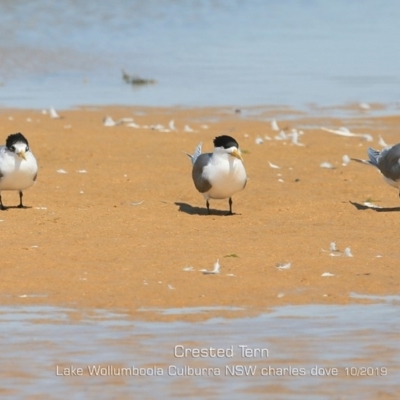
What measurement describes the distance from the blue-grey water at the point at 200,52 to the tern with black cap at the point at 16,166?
6644 mm

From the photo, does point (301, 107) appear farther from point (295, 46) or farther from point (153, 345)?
point (153, 345)

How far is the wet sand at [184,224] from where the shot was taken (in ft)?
24.1

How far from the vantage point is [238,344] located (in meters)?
6.11

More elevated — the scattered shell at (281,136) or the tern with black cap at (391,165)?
the tern with black cap at (391,165)

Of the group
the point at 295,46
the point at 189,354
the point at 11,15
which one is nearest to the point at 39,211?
the point at 189,354

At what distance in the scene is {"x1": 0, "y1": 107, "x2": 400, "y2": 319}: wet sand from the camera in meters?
7.36

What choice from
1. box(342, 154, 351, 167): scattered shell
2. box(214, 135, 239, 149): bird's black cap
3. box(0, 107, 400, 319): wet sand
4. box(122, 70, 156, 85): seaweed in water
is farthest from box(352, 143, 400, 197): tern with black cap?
box(122, 70, 156, 85): seaweed in water

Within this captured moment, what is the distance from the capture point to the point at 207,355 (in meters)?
5.92

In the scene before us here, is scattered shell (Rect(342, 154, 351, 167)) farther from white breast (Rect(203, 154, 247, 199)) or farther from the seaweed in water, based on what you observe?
the seaweed in water

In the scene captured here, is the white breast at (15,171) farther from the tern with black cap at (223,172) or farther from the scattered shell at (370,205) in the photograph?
the scattered shell at (370,205)

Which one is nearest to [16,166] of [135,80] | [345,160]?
[345,160]

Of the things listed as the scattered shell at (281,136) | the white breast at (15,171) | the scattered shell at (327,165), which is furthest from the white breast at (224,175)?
the scattered shell at (281,136)

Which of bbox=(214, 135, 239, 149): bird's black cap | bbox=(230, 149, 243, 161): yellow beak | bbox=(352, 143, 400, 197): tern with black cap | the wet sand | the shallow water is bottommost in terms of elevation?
the shallow water

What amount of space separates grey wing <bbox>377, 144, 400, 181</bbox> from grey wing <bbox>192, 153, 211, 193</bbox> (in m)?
1.53
